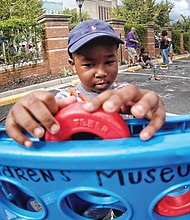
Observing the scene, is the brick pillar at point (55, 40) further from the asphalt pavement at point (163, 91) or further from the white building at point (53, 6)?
the white building at point (53, 6)

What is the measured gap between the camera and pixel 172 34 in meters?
19.3

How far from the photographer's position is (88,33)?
119 cm

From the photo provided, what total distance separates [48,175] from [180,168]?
30cm

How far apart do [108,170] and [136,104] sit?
17 centimetres

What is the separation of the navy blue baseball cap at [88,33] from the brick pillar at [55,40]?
28.0ft

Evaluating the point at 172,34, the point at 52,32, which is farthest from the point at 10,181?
the point at 172,34

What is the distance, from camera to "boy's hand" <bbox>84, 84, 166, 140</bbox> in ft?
1.97

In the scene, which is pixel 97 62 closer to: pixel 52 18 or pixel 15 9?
pixel 52 18

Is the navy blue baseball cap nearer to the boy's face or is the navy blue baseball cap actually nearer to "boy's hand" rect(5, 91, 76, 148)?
the boy's face

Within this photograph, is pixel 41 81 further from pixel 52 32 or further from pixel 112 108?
pixel 112 108

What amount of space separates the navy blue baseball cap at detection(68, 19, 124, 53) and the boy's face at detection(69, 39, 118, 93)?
0.07 feet

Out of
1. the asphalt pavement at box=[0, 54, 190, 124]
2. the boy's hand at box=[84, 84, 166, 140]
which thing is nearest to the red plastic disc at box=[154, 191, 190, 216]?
the boy's hand at box=[84, 84, 166, 140]

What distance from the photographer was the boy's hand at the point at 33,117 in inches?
24.3

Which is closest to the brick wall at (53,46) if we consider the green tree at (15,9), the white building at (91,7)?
the green tree at (15,9)
